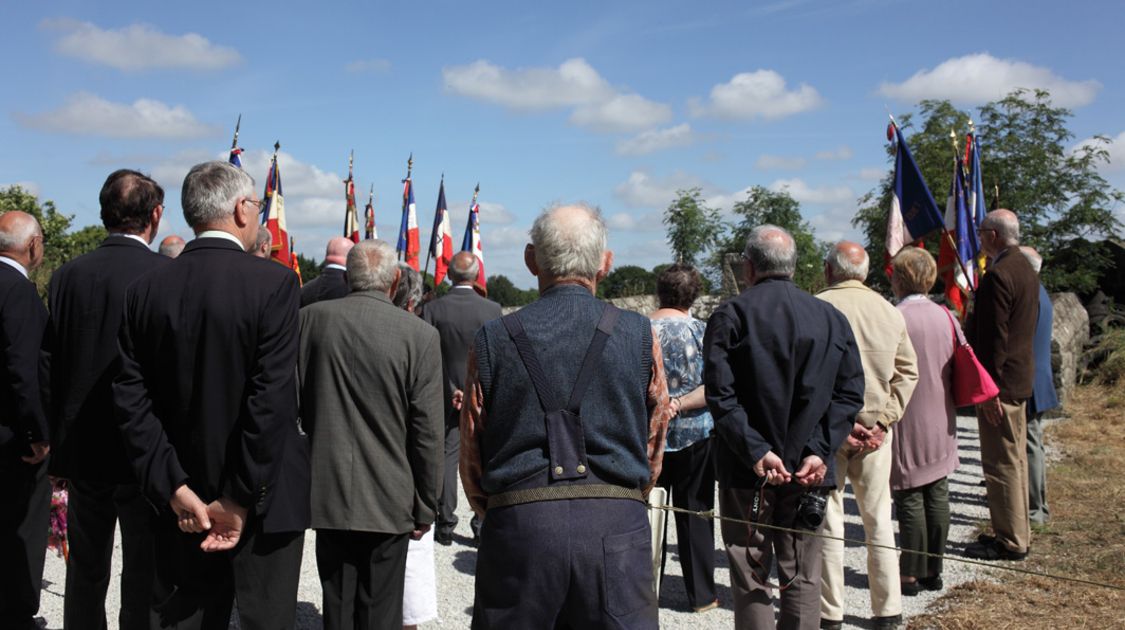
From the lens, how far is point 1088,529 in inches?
273

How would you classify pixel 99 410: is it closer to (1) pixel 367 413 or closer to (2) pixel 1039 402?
(1) pixel 367 413

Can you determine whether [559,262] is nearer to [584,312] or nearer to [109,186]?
[584,312]

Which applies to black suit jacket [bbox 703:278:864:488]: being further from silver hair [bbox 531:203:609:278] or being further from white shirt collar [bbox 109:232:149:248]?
white shirt collar [bbox 109:232:149:248]

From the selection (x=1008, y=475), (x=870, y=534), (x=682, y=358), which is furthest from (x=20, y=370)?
(x=1008, y=475)

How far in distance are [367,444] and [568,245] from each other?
1.68m

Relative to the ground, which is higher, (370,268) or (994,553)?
(370,268)

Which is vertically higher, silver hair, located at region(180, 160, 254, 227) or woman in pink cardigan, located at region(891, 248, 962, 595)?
silver hair, located at region(180, 160, 254, 227)

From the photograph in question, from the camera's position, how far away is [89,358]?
373 cm

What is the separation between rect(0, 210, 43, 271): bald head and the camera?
13.9 feet

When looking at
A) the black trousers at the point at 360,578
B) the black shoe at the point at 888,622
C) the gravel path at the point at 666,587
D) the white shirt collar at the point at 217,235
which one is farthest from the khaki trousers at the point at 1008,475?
the white shirt collar at the point at 217,235

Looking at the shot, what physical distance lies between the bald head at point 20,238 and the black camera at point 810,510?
12.7 ft

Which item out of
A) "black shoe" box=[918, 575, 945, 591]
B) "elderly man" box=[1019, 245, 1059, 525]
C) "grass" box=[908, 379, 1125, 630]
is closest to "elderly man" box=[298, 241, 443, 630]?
"grass" box=[908, 379, 1125, 630]

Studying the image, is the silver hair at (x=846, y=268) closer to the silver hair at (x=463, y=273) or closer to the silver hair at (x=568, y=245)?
the silver hair at (x=568, y=245)

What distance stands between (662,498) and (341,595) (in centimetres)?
202
